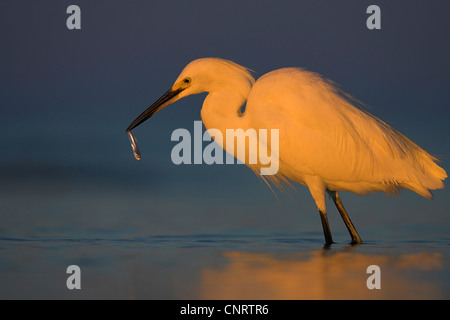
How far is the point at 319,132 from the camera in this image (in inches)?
309

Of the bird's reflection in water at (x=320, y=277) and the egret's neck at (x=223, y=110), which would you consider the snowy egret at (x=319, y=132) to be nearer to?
the egret's neck at (x=223, y=110)

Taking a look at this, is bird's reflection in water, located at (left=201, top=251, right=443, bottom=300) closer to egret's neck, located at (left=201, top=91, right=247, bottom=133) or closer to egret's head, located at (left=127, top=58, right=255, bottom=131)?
egret's neck, located at (left=201, top=91, right=247, bottom=133)

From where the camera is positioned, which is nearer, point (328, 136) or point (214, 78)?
point (328, 136)

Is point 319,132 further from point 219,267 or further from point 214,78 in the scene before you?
point 219,267

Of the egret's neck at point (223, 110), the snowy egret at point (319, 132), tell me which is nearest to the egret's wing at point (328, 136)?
the snowy egret at point (319, 132)

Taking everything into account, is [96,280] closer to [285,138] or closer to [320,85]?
→ [285,138]

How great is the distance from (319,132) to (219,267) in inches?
84.7

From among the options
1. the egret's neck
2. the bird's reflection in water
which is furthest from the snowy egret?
the bird's reflection in water

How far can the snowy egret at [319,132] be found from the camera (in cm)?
777

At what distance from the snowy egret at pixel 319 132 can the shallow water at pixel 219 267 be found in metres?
0.65

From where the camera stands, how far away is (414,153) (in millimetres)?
8117

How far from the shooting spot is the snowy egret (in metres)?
7.77

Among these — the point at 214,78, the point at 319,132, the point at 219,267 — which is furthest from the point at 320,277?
the point at 214,78

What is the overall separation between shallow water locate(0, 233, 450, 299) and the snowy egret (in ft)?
2.13
